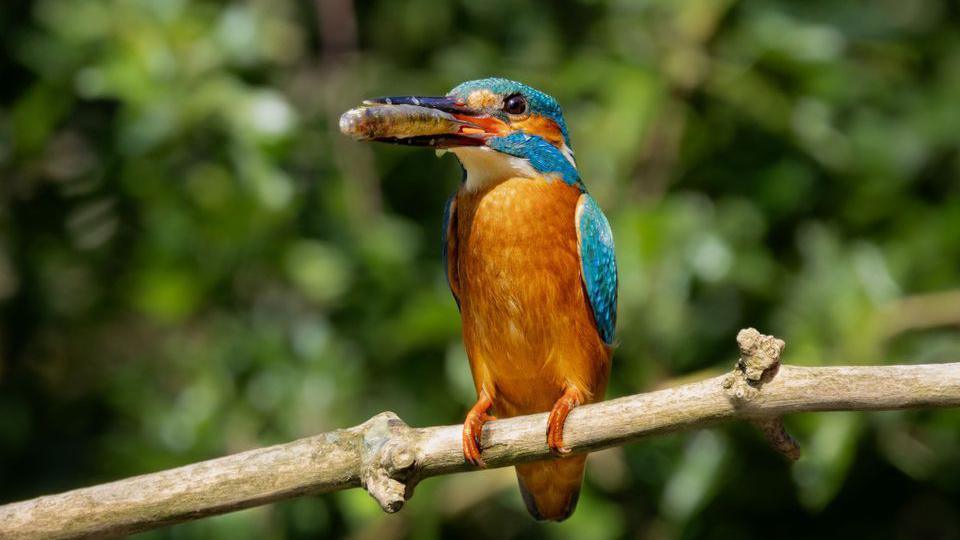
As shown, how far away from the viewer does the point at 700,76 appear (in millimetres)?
4641

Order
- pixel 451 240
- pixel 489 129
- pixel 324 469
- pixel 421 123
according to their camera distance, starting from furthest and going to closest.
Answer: pixel 451 240, pixel 489 129, pixel 421 123, pixel 324 469

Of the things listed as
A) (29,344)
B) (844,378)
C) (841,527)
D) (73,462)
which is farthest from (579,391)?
(29,344)

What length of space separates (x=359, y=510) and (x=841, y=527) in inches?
79.0

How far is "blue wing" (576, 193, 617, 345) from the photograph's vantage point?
11.4ft

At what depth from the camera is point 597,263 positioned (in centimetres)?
349

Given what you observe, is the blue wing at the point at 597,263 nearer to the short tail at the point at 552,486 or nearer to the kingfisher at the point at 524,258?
the kingfisher at the point at 524,258

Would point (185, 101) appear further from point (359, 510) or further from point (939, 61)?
point (939, 61)

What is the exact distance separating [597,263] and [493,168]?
394 millimetres

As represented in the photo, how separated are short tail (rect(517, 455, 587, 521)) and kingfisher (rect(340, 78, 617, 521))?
7.3 inches

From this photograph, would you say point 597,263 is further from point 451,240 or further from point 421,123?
point 421,123

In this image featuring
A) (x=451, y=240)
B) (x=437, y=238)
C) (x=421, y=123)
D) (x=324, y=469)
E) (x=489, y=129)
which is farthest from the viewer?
(x=437, y=238)

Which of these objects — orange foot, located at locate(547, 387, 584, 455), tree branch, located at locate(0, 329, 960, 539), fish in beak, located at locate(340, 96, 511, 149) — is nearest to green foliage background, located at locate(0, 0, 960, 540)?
fish in beak, located at locate(340, 96, 511, 149)

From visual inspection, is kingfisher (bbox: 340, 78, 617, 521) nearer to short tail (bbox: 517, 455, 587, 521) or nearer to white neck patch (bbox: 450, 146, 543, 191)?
white neck patch (bbox: 450, 146, 543, 191)

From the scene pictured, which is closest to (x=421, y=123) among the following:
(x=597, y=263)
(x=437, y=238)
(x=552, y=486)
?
(x=597, y=263)
